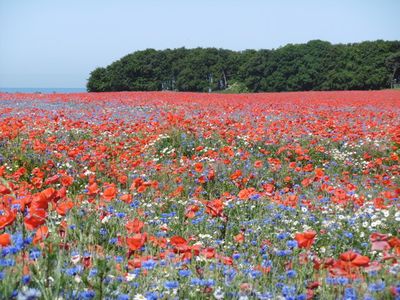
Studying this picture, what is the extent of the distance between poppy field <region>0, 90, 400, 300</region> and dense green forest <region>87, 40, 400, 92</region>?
118 feet

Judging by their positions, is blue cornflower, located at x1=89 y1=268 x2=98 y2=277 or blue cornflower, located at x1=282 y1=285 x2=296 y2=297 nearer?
blue cornflower, located at x1=89 y1=268 x2=98 y2=277

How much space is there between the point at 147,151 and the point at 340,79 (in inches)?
1602

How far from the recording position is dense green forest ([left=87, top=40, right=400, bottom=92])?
4550cm

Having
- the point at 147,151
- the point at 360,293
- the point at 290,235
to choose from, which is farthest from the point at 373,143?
the point at 360,293

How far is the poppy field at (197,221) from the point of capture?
2.23m

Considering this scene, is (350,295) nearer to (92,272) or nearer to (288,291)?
(288,291)

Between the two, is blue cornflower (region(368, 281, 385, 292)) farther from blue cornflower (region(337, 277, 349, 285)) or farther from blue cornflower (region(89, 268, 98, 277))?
blue cornflower (region(89, 268, 98, 277))

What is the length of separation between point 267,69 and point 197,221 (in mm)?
44595

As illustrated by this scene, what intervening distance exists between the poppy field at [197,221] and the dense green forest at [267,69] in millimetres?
36074

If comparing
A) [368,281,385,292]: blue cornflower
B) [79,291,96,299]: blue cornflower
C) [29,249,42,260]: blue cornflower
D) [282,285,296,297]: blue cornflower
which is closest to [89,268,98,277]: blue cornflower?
[79,291,96,299]: blue cornflower

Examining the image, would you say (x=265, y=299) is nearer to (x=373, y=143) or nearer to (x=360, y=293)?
(x=360, y=293)

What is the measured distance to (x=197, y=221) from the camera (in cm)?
400

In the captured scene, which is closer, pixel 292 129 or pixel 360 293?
pixel 360 293

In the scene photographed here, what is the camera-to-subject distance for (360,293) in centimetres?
223
